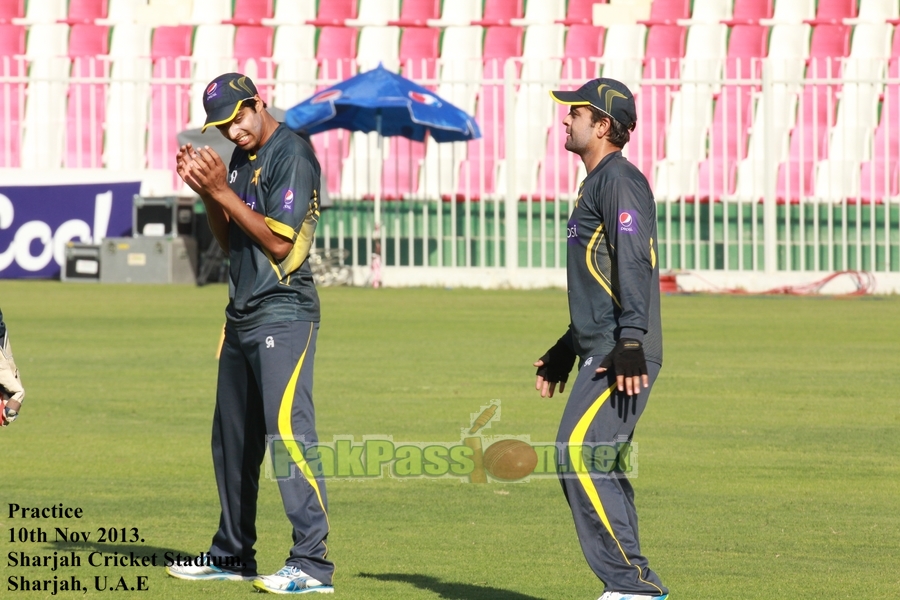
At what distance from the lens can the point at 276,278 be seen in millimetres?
5789

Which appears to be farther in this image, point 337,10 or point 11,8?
point 11,8

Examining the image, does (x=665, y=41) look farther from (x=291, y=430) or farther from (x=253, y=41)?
(x=291, y=430)

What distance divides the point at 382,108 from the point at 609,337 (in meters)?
14.6

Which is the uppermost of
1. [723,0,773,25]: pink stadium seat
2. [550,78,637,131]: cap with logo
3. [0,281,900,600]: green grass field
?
[723,0,773,25]: pink stadium seat

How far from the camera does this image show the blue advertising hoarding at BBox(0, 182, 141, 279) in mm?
20391

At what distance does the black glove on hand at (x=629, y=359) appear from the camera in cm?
506

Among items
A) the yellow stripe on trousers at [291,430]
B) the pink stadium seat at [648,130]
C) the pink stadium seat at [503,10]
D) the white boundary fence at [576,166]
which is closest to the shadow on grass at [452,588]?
→ the yellow stripe on trousers at [291,430]

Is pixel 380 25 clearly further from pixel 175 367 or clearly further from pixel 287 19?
pixel 175 367

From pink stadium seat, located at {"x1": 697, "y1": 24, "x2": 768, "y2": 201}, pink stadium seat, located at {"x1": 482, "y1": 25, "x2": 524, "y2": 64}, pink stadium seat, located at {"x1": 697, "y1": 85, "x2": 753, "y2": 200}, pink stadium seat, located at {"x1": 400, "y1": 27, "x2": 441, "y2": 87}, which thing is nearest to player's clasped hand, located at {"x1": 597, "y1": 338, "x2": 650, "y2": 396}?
pink stadium seat, located at {"x1": 697, "y1": 24, "x2": 768, "y2": 201}

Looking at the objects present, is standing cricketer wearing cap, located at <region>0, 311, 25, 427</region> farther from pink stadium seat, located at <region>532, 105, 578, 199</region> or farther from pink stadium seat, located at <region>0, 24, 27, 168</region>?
pink stadium seat, located at <region>0, 24, 27, 168</region>

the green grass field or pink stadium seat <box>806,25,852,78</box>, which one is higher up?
pink stadium seat <box>806,25,852,78</box>

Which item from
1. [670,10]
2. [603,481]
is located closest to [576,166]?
[670,10]

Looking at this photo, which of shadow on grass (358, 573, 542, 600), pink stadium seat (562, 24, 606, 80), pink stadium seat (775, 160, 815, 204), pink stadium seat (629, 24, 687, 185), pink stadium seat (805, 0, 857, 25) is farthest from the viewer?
pink stadium seat (805, 0, 857, 25)

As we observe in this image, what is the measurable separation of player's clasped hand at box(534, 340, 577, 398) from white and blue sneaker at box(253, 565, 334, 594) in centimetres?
113
